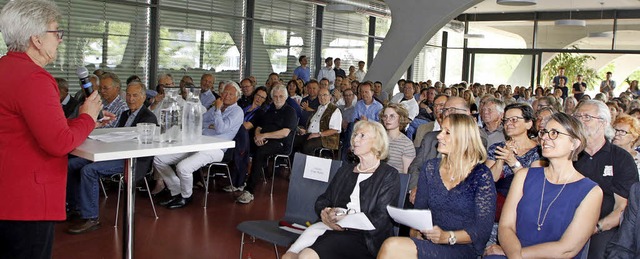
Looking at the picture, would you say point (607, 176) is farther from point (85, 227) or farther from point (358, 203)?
point (85, 227)

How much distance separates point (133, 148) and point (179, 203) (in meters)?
3.12

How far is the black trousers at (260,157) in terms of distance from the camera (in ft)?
20.3

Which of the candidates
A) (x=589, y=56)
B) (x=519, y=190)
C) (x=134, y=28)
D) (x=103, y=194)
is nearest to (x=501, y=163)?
(x=519, y=190)

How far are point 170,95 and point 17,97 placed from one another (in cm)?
118

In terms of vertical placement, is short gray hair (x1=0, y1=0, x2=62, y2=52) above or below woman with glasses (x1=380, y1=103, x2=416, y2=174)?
above

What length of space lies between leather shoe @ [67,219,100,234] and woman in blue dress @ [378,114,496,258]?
279 centimetres

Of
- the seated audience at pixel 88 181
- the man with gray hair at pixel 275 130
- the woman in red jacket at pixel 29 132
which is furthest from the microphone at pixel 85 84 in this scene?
the man with gray hair at pixel 275 130

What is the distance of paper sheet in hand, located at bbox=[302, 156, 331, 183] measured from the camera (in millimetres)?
3643

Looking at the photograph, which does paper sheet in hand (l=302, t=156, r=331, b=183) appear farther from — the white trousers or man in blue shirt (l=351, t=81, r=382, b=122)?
man in blue shirt (l=351, t=81, r=382, b=122)

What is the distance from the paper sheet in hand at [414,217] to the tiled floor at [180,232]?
164 cm

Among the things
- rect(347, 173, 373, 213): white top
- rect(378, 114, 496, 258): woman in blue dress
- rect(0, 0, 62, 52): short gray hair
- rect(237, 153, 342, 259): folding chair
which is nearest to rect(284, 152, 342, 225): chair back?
rect(237, 153, 342, 259): folding chair

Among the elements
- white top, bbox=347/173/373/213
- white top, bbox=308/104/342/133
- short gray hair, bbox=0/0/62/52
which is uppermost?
short gray hair, bbox=0/0/62/52

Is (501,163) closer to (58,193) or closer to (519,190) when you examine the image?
(519,190)

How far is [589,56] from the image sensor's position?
725 inches
